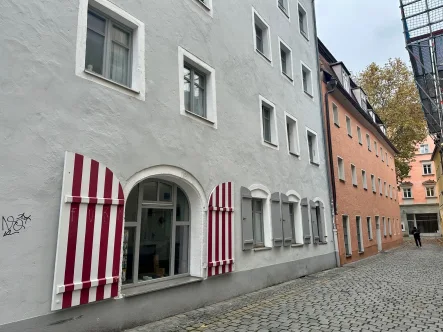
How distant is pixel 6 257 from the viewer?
14.0 feet

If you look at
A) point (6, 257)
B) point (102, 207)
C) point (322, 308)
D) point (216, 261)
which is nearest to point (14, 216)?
point (6, 257)

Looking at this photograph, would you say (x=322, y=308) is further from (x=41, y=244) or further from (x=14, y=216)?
(x=14, y=216)

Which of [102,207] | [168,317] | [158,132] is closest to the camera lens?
[102,207]

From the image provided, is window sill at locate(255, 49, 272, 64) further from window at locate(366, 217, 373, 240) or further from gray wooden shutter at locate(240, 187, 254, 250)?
window at locate(366, 217, 373, 240)

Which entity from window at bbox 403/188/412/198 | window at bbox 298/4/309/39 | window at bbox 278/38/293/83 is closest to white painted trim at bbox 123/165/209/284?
window at bbox 278/38/293/83

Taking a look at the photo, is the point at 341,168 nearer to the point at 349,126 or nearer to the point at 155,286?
the point at 349,126

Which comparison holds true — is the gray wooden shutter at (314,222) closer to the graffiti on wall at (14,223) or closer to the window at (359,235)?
the window at (359,235)

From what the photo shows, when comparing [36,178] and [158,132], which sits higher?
[158,132]

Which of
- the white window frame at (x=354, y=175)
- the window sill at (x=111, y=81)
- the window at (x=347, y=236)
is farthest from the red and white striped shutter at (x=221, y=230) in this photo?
the white window frame at (x=354, y=175)

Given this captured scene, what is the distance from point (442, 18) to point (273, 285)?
1165cm

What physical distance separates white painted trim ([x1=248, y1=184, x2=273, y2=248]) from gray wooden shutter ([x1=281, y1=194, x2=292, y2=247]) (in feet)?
2.94

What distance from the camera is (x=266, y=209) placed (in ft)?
33.9

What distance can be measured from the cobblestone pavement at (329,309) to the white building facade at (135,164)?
21.4 inches

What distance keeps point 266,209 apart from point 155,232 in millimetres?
4333
